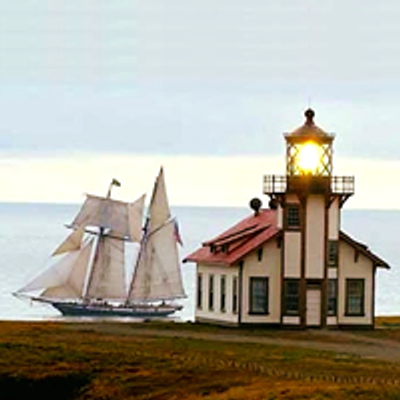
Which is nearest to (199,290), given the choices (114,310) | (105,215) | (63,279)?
(63,279)

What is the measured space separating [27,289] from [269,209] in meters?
59.0

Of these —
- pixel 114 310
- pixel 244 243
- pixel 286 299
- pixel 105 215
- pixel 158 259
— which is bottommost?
pixel 286 299

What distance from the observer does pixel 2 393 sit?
62.2 meters

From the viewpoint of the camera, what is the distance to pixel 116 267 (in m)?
152

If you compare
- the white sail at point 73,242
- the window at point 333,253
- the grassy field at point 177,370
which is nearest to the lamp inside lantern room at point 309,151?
the window at point 333,253

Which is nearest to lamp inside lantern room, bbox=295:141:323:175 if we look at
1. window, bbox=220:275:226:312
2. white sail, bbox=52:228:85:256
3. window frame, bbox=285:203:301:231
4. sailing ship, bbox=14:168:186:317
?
window frame, bbox=285:203:301:231

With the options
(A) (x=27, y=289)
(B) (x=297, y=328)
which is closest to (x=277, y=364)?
(B) (x=297, y=328)

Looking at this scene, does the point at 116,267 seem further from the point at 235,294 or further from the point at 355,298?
the point at 235,294

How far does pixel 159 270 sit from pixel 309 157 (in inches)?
2556

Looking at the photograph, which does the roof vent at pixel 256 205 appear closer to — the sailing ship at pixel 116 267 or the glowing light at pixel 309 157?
the glowing light at pixel 309 157

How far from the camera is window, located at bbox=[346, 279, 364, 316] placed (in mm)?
84000

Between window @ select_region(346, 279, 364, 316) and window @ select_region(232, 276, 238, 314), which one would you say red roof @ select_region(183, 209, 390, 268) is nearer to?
window @ select_region(232, 276, 238, 314)

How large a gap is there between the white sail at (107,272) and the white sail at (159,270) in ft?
6.78

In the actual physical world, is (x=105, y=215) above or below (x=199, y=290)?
above
